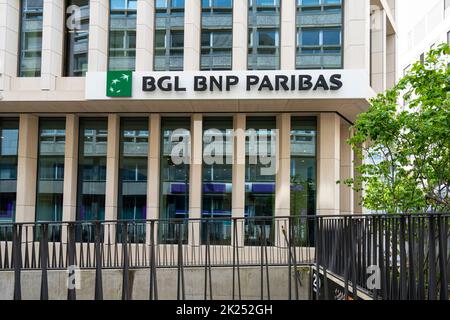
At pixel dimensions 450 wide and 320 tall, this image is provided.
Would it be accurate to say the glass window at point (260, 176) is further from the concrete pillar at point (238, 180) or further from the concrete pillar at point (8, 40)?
the concrete pillar at point (8, 40)

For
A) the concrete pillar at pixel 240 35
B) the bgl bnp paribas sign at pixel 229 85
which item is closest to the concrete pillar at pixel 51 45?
the bgl bnp paribas sign at pixel 229 85

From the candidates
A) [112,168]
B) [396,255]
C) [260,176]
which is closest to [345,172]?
[260,176]

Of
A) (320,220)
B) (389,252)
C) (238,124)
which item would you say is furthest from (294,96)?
(389,252)

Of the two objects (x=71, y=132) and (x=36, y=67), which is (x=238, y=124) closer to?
(x=71, y=132)

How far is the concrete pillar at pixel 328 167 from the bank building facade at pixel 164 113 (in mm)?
41

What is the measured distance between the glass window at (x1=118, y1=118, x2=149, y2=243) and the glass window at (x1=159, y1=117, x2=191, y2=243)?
0.72 meters

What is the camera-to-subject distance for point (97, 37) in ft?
64.7

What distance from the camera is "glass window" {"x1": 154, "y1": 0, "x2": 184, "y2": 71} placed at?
66.4 feet

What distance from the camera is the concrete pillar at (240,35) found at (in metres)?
19.3

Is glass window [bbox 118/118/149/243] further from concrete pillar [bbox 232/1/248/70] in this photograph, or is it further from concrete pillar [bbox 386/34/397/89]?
concrete pillar [bbox 386/34/397/89]

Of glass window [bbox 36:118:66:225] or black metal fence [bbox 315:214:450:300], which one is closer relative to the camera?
black metal fence [bbox 315:214:450:300]

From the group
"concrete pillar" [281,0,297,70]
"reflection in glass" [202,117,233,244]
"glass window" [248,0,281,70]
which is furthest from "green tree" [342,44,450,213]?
"reflection in glass" [202,117,233,244]

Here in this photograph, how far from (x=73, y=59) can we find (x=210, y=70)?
18.1ft

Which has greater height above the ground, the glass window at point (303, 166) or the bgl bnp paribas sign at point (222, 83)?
the bgl bnp paribas sign at point (222, 83)
